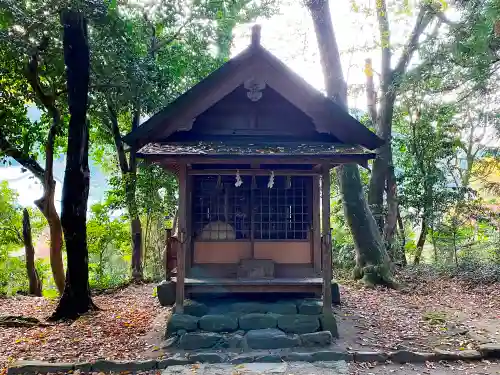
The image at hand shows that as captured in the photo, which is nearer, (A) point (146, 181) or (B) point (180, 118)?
(B) point (180, 118)

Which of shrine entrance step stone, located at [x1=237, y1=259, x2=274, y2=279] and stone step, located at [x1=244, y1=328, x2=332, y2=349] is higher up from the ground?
shrine entrance step stone, located at [x1=237, y1=259, x2=274, y2=279]

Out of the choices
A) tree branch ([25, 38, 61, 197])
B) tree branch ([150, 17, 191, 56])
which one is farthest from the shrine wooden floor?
tree branch ([150, 17, 191, 56])

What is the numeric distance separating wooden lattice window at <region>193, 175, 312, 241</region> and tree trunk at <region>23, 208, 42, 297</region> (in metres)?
6.76

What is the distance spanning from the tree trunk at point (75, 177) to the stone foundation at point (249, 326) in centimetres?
262

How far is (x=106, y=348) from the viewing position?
6047 mm

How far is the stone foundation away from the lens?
612 centimetres

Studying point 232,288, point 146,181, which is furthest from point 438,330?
point 146,181

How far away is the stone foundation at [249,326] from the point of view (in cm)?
612

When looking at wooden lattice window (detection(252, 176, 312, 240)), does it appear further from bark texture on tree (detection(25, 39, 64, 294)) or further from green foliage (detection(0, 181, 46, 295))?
green foliage (detection(0, 181, 46, 295))

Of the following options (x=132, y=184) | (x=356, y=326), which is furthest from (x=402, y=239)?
(x=132, y=184)

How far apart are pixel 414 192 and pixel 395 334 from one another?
7.78 meters

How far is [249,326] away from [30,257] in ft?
27.3

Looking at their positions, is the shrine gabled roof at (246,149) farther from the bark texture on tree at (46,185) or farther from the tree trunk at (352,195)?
the tree trunk at (352,195)

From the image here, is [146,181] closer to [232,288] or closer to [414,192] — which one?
[232,288]
